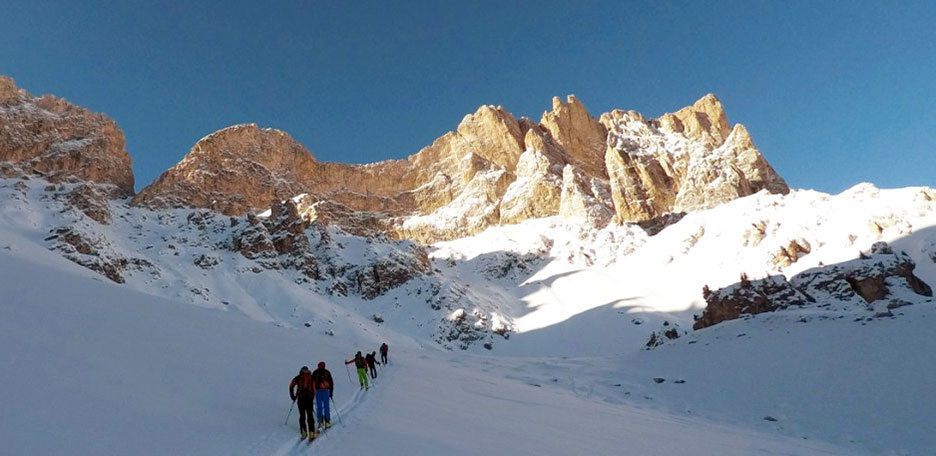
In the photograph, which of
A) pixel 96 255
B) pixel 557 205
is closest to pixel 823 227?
pixel 557 205

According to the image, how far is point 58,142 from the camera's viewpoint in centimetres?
10750

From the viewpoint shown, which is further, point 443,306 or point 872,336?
point 443,306

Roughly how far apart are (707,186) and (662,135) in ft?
119

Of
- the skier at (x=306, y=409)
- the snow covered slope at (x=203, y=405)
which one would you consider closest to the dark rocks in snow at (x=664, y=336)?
the snow covered slope at (x=203, y=405)

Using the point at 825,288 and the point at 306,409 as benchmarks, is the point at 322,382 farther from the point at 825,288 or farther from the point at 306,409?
the point at 825,288

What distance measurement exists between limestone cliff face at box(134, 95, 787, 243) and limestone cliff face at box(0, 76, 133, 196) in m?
12.3

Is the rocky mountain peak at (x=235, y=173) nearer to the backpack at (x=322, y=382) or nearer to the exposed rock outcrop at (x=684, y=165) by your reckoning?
the exposed rock outcrop at (x=684, y=165)

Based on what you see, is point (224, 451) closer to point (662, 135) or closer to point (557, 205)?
point (557, 205)

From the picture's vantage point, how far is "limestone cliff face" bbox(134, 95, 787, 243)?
379 ft

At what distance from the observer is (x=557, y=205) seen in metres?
128

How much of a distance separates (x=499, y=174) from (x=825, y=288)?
4687 inches

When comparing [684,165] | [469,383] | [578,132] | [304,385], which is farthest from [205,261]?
[578,132]

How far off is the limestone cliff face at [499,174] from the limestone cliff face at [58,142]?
12322 mm

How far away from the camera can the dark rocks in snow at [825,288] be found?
2967 cm
